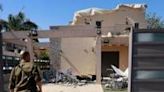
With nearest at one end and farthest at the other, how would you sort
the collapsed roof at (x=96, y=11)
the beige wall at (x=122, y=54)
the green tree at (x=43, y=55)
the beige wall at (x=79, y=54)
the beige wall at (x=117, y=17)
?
the beige wall at (x=79, y=54) < the beige wall at (x=122, y=54) < the beige wall at (x=117, y=17) < the collapsed roof at (x=96, y=11) < the green tree at (x=43, y=55)

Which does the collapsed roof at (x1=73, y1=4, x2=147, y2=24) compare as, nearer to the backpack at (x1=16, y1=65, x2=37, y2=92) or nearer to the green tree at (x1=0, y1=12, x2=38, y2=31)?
the green tree at (x1=0, y1=12, x2=38, y2=31)

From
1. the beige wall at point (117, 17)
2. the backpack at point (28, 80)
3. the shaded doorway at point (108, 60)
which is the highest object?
the beige wall at point (117, 17)

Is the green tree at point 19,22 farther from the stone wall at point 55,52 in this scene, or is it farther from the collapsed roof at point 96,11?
the stone wall at point 55,52

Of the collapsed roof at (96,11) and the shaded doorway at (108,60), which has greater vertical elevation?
the collapsed roof at (96,11)

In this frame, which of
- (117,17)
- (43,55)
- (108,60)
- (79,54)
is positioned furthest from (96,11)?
(43,55)

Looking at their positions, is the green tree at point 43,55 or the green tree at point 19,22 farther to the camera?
the green tree at point 19,22

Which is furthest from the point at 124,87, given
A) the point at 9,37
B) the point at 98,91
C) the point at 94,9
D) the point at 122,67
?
the point at 94,9

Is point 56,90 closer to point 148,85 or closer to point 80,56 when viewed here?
point 80,56

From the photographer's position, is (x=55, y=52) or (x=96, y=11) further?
(x=96, y=11)

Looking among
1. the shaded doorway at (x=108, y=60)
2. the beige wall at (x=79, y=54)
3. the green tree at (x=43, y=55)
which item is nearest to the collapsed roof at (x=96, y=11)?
the beige wall at (x=79, y=54)

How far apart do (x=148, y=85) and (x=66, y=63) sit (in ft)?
71.8

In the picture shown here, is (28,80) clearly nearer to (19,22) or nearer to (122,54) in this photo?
(122,54)

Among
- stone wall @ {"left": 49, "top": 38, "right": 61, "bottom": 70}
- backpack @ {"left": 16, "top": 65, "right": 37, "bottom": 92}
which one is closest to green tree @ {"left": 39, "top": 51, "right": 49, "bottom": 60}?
stone wall @ {"left": 49, "top": 38, "right": 61, "bottom": 70}

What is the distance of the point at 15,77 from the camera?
267 inches
